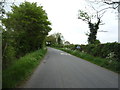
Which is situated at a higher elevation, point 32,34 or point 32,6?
point 32,6

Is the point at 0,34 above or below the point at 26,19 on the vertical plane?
below

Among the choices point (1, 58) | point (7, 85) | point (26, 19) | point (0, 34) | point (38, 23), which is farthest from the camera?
point (38, 23)

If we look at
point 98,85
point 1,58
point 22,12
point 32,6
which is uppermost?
point 32,6

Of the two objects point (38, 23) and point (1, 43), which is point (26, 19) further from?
point (1, 43)

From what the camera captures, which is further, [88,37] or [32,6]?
[88,37]

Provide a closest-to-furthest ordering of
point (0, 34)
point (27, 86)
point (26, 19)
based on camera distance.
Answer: point (27, 86)
point (0, 34)
point (26, 19)

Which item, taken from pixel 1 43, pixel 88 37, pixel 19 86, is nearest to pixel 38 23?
pixel 1 43

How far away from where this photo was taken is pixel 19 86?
14.9ft

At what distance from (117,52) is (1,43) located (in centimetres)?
913

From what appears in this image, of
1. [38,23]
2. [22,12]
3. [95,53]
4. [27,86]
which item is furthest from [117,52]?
[22,12]

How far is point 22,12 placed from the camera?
15.8 meters

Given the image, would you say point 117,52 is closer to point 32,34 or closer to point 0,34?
point 0,34

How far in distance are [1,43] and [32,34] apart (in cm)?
1095

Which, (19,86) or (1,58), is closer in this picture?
(19,86)
